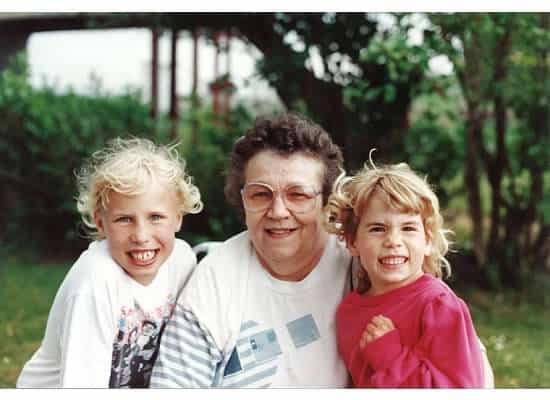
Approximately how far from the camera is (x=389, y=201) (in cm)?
176

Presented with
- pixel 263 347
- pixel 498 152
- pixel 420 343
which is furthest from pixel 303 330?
pixel 498 152

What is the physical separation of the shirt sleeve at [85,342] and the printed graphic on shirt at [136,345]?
60 millimetres

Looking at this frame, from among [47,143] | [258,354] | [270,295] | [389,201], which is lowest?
[258,354]

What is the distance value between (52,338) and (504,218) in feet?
11.7

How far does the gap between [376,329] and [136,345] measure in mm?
650

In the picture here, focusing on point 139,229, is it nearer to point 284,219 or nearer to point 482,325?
point 284,219

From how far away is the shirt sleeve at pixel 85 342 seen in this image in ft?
5.79

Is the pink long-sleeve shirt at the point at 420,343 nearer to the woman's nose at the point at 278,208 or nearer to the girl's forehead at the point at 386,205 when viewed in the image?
the girl's forehead at the point at 386,205

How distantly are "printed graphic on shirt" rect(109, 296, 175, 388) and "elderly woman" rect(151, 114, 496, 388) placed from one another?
0.05 meters

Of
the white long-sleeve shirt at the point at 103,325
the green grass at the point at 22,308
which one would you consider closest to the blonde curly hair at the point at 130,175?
the white long-sleeve shirt at the point at 103,325

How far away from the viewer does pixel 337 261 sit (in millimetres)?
1979

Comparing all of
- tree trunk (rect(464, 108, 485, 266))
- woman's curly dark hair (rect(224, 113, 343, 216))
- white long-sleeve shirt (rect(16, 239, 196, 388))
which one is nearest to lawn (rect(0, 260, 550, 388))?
tree trunk (rect(464, 108, 485, 266))

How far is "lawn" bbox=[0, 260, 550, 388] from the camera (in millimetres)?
3631

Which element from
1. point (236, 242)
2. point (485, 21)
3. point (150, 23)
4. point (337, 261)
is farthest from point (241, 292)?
point (150, 23)
